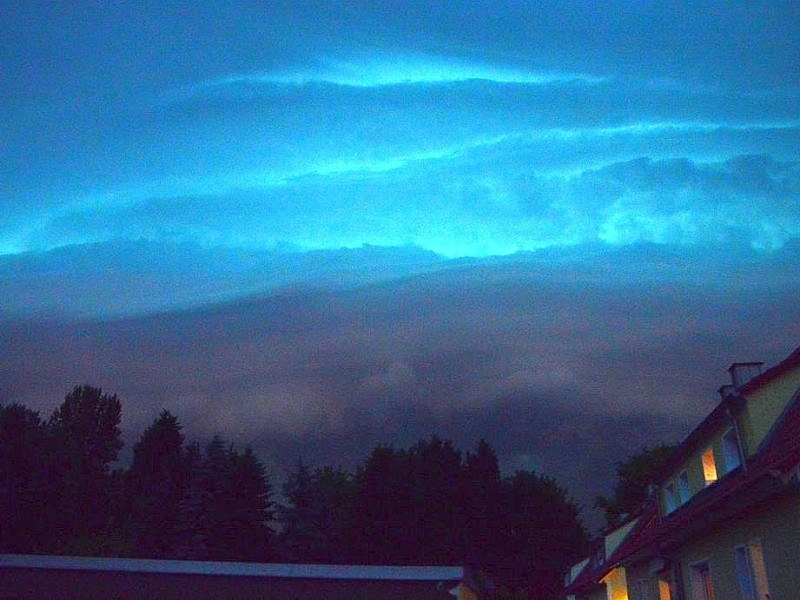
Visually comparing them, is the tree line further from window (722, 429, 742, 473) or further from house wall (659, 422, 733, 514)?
window (722, 429, 742, 473)

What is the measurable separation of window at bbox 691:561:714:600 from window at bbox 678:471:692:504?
3287mm

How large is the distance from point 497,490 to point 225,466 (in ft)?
76.7

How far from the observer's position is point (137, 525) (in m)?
61.0

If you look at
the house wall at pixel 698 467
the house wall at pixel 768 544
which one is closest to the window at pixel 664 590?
the house wall at pixel 698 467

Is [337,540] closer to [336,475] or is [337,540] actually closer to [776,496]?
[336,475]

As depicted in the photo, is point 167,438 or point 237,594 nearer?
point 237,594

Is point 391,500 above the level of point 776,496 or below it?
above

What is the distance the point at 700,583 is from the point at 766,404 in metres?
4.75

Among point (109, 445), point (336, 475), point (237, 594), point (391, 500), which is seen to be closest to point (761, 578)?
point (237, 594)

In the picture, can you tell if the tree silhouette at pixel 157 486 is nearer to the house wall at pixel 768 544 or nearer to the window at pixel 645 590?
the window at pixel 645 590

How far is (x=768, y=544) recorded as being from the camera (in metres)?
12.0

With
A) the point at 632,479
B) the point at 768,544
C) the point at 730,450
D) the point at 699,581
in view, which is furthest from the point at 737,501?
the point at 632,479

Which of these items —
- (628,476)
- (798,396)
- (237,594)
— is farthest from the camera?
(628,476)

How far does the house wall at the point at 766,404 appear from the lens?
599 inches
